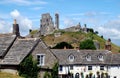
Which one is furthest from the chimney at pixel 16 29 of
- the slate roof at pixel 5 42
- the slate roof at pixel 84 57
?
the slate roof at pixel 84 57

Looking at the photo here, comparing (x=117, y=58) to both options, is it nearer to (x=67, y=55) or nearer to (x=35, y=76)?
(x=67, y=55)

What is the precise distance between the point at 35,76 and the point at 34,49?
3.87m

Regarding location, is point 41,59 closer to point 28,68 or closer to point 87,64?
point 28,68

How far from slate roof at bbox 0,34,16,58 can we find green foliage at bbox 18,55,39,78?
337 centimetres

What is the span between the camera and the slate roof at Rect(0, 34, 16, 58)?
47250mm

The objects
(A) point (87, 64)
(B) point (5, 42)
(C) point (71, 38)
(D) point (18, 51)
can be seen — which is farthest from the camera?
(C) point (71, 38)

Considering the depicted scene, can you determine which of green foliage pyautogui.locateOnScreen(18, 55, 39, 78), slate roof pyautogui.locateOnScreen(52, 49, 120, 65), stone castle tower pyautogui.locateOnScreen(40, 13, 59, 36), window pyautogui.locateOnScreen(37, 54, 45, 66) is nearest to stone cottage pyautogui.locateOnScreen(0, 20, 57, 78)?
window pyautogui.locateOnScreen(37, 54, 45, 66)

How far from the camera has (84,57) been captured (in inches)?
3169

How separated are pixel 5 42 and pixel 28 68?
5.69m

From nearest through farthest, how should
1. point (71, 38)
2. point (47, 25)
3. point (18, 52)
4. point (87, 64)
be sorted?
point (18, 52) < point (87, 64) < point (71, 38) < point (47, 25)

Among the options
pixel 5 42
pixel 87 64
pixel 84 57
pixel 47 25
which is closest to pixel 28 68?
pixel 5 42

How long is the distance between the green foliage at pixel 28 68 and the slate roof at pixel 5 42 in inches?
133

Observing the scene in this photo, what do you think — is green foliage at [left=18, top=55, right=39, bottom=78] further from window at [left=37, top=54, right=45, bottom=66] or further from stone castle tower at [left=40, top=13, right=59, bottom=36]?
stone castle tower at [left=40, top=13, right=59, bottom=36]

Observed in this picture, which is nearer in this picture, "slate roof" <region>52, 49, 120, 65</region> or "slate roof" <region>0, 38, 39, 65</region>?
"slate roof" <region>0, 38, 39, 65</region>
